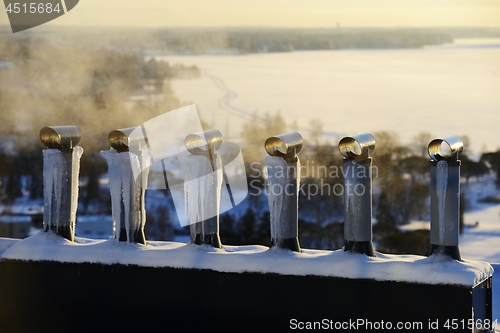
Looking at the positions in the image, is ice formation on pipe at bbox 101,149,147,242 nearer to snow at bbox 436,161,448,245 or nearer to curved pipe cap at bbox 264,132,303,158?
curved pipe cap at bbox 264,132,303,158

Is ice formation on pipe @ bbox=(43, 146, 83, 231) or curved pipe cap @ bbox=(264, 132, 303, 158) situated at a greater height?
curved pipe cap @ bbox=(264, 132, 303, 158)

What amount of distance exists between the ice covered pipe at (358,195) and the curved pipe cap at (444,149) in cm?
31

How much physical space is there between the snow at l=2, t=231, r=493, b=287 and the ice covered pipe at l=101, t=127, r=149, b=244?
9cm

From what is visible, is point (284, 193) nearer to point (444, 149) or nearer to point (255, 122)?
point (444, 149)

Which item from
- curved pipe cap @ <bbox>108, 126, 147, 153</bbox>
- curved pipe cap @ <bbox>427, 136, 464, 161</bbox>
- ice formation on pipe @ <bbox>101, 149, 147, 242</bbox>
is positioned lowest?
ice formation on pipe @ <bbox>101, 149, 147, 242</bbox>

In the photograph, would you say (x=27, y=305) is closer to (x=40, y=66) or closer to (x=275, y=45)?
(x=275, y=45)

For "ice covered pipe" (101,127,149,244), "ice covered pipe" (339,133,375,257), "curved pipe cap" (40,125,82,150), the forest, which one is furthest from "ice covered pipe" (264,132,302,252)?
the forest

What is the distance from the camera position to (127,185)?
3938mm

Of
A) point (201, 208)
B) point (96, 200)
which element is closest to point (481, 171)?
point (96, 200)

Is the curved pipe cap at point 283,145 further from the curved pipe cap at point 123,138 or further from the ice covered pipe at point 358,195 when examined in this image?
the curved pipe cap at point 123,138

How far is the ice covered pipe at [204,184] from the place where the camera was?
3.77m

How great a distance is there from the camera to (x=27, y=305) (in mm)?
4004

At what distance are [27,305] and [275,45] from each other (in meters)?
10.4

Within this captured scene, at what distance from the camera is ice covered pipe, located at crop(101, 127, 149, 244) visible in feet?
12.9
